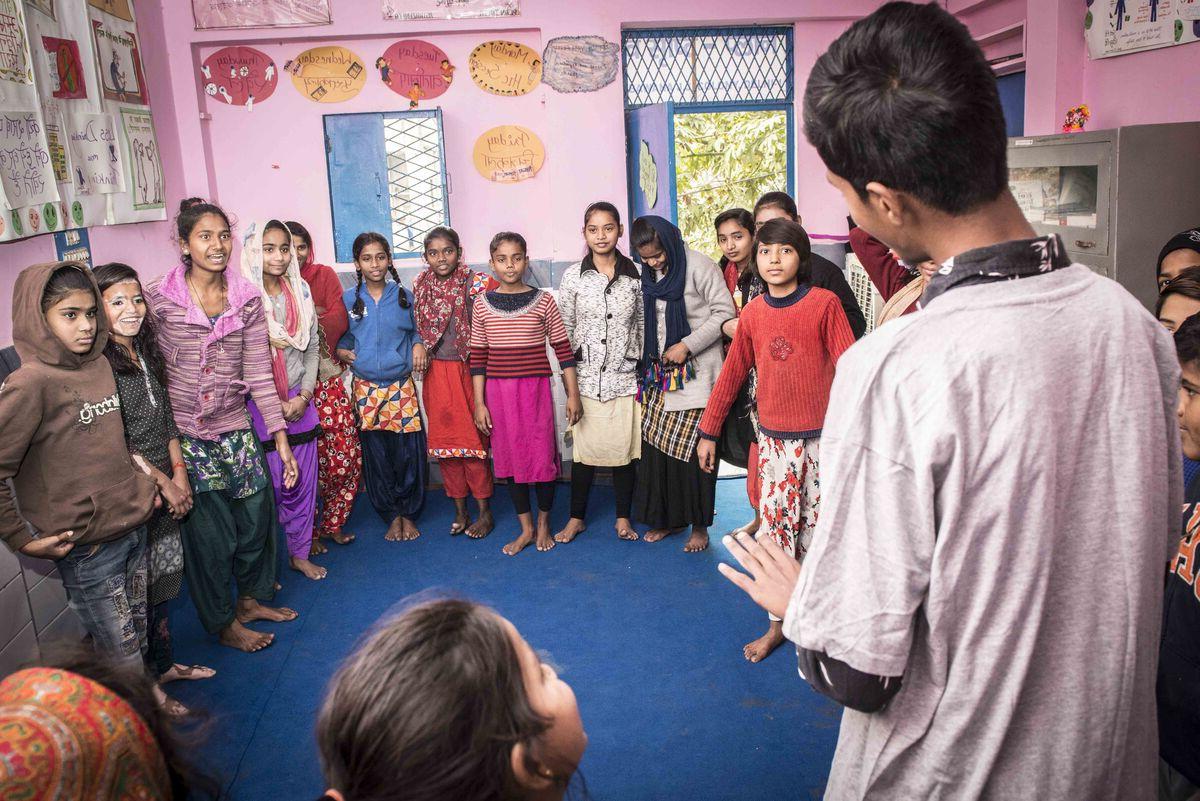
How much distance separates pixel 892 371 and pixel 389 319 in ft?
11.5

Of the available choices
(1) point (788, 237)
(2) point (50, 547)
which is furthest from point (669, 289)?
(2) point (50, 547)

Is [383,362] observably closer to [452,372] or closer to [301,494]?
[452,372]

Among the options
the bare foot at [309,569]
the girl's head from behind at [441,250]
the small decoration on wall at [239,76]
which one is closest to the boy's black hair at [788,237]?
the girl's head from behind at [441,250]

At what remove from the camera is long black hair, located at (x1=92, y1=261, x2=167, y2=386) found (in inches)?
107

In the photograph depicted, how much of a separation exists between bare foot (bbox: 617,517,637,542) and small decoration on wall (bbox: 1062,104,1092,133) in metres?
2.71

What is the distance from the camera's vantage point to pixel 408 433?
4.34 metres

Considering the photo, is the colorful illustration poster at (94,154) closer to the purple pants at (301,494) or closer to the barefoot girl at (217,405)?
the barefoot girl at (217,405)

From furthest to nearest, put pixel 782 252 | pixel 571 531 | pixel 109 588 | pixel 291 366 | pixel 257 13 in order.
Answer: pixel 257 13
pixel 571 531
pixel 291 366
pixel 782 252
pixel 109 588

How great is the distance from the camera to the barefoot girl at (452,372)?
13.6 feet

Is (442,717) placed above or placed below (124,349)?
below

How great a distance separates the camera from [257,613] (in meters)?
3.49

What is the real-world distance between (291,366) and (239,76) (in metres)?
2.27

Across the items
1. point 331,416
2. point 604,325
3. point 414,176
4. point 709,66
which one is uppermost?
point 709,66

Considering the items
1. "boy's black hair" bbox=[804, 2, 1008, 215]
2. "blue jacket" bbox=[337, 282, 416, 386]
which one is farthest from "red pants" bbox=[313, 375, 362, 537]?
"boy's black hair" bbox=[804, 2, 1008, 215]
